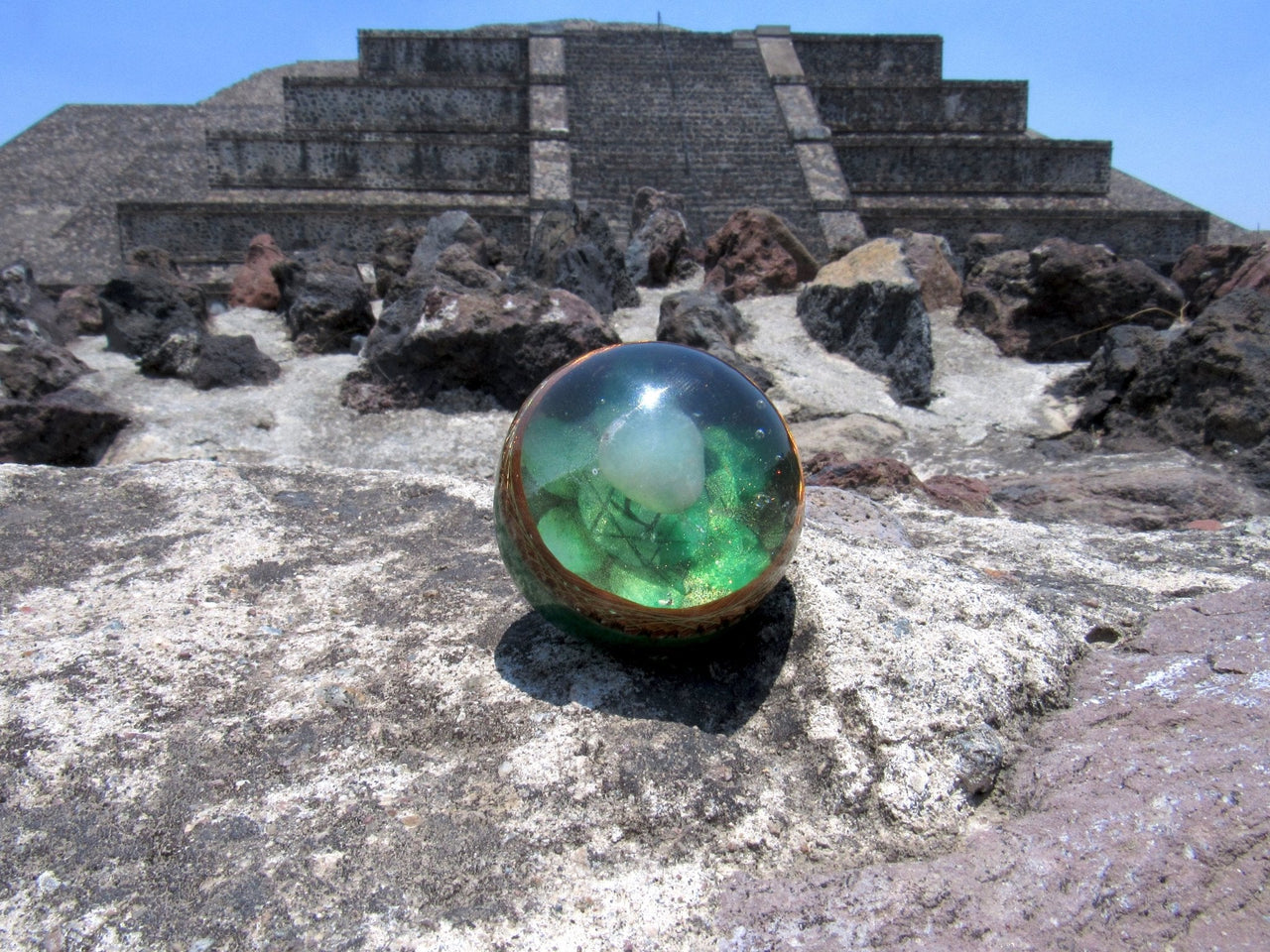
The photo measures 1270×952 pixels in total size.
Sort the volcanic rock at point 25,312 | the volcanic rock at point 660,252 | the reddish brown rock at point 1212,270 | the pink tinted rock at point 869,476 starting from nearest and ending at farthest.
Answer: the pink tinted rock at point 869,476 < the reddish brown rock at point 1212,270 < the volcanic rock at point 25,312 < the volcanic rock at point 660,252

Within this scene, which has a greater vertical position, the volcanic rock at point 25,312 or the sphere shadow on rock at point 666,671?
the volcanic rock at point 25,312

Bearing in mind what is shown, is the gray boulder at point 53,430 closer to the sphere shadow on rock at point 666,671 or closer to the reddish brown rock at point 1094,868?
the sphere shadow on rock at point 666,671

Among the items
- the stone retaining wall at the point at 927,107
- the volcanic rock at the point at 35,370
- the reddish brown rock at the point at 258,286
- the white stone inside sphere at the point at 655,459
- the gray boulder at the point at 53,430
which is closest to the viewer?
the white stone inside sphere at the point at 655,459

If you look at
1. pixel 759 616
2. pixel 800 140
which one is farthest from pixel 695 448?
pixel 800 140

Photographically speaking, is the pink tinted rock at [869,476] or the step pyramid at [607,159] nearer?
the pink tinted rock at [869,476]

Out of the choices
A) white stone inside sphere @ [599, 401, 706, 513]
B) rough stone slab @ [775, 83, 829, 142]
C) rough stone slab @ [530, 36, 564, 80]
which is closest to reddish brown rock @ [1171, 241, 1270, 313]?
white stone inside sphere @ [599, 401, 706, 513]

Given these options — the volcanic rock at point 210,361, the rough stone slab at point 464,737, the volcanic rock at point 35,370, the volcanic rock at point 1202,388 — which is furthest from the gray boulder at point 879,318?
the volcanic rock at point 35,370
